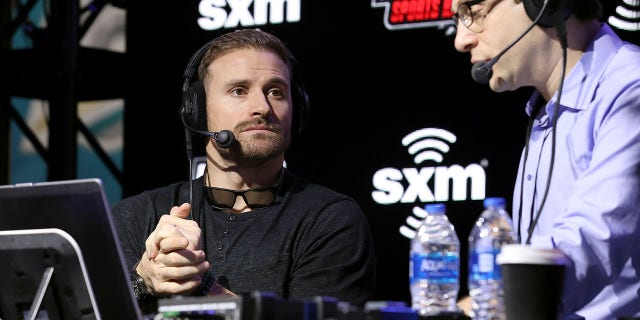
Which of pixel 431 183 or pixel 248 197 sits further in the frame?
pixel 431 183

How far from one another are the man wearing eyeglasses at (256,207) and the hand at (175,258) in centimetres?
11

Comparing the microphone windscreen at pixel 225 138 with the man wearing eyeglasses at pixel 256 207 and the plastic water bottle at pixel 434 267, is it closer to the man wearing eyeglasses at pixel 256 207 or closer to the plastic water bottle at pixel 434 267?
the man wearing eyeglasses at pixel 256 207

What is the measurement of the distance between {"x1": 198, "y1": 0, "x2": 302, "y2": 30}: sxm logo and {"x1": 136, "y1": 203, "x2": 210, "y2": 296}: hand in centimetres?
275

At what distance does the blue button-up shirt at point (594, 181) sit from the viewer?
84.3 inches

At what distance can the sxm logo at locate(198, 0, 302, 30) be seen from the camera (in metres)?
5.37

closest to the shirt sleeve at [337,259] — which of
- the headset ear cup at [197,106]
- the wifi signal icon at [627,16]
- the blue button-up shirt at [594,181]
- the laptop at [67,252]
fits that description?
the headset ear cup at [197,106]

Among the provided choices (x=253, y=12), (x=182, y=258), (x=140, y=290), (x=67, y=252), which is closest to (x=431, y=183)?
(x=253, y=12)

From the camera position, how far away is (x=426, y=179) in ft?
16.0

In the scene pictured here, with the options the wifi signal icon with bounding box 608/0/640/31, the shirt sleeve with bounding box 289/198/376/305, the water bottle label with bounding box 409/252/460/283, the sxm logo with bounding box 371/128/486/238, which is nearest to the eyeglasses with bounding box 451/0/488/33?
the water bottle label with bounding box 409/252/460/283

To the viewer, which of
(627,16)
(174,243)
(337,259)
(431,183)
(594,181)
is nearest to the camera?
(594,181)

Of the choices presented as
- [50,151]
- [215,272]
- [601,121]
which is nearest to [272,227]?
[215,272]

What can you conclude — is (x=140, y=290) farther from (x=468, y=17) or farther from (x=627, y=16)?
(x=627, y=16)

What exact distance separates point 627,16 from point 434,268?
2.59m

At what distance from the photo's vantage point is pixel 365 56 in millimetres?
5195
